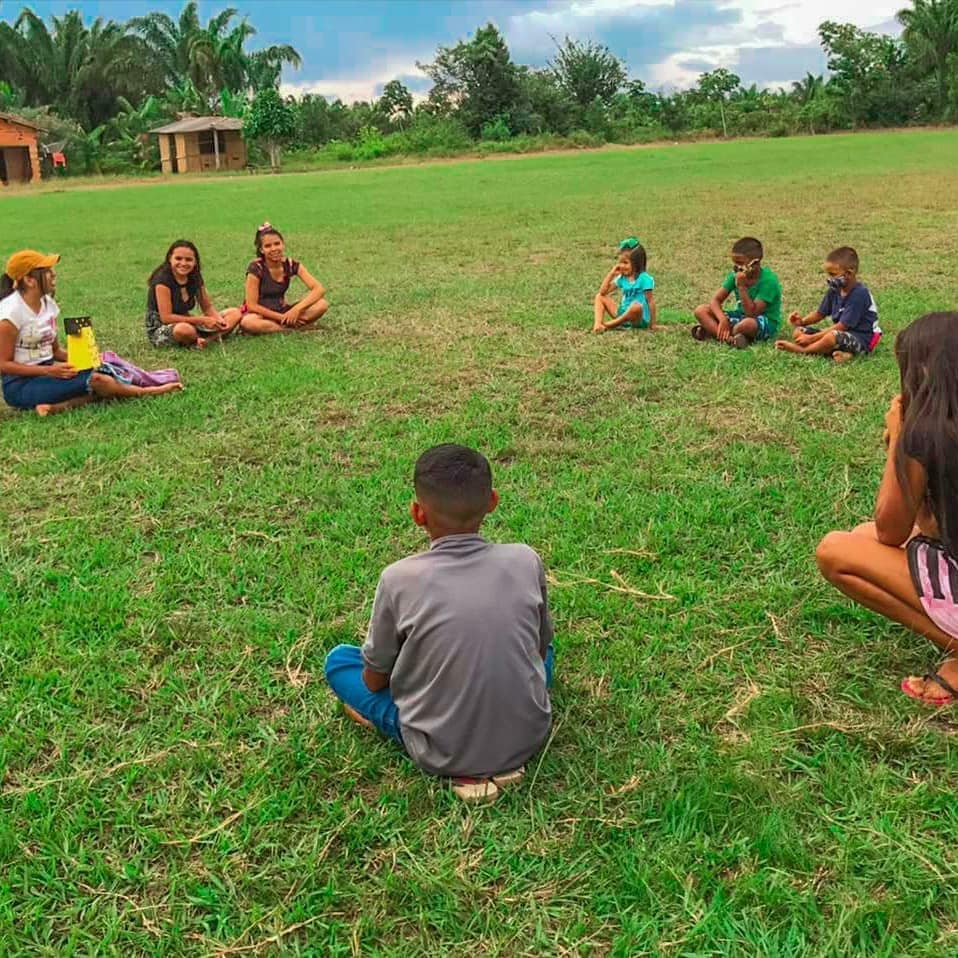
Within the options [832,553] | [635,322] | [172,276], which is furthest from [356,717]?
[172,276]

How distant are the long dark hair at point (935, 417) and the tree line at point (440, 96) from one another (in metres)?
44.5

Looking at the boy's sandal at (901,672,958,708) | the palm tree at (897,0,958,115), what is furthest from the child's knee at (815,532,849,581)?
the palm tree at (897,0,958,115)

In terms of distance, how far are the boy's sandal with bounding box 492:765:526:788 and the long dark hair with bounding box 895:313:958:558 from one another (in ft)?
4.87

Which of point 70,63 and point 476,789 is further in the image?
point 70,63

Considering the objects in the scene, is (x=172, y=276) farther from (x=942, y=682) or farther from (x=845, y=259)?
(x=942, y=682)

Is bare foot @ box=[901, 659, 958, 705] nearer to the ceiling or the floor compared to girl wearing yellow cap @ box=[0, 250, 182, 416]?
nearer to the floor

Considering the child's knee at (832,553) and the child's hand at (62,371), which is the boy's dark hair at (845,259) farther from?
the child's hand at (62,371)

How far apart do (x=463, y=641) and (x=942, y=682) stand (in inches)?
62.9

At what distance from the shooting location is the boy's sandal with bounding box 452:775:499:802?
2.57m

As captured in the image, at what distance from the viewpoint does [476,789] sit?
2.58 meters

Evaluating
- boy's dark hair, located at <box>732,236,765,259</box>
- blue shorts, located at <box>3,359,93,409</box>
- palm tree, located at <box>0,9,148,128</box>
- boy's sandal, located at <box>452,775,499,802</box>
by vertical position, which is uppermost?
palm tree, located at <box>0,9,148,128</box>

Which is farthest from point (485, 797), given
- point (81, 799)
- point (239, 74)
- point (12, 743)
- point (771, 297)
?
point (239, 74)

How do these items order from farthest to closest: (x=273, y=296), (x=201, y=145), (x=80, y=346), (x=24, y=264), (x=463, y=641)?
(x=201, y=145), (x=273, y=296), (x=80, y=346), (x=24, y=264), (x=463, y=641)

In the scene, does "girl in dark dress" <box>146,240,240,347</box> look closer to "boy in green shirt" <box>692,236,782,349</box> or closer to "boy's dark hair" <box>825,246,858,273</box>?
"boy in green shirt" <box>692,236,782,349</box>
